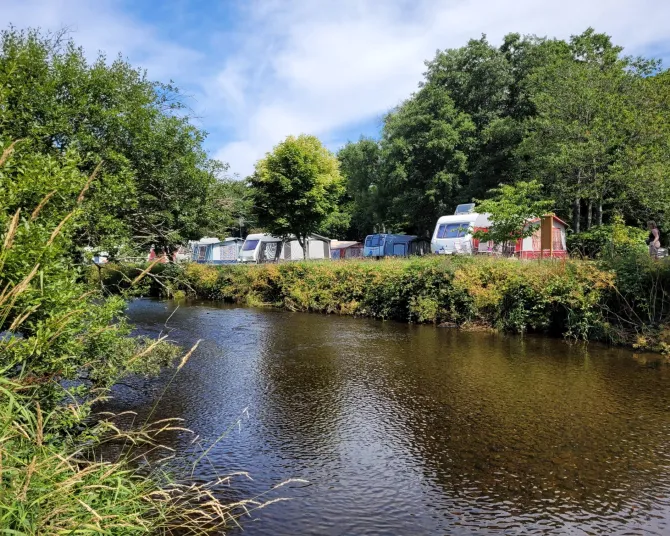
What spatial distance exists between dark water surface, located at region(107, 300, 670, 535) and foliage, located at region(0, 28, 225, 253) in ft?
10.3

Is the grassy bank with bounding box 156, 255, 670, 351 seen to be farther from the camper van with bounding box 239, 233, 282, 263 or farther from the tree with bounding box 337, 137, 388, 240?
the tree with bounding box 337, 137, 388, 240

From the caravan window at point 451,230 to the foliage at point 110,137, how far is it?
1920 cm

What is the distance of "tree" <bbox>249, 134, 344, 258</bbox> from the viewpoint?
35281mm

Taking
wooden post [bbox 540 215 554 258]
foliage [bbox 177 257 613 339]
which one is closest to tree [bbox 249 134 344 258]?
foliage [bbox 177 257 613 339]

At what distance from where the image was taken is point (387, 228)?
2082 inches

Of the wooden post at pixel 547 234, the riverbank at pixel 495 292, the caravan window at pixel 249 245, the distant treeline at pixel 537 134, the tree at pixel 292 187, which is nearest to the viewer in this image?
the riverbank at pixel 495 292

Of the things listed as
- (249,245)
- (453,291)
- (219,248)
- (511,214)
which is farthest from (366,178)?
(453,291)

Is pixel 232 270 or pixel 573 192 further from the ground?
pixel 573 192

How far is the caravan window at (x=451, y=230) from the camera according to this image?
2781 cm

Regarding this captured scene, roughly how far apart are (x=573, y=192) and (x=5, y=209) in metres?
25.9

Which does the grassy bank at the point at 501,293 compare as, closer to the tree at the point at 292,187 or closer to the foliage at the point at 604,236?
the foliage at the point at 604,236

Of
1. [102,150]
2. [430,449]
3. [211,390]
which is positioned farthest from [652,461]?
[102,150]

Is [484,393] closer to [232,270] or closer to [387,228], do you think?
[232,270]

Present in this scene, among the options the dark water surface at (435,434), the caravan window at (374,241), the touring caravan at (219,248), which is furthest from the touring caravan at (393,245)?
the dark water surface at (435,434)
